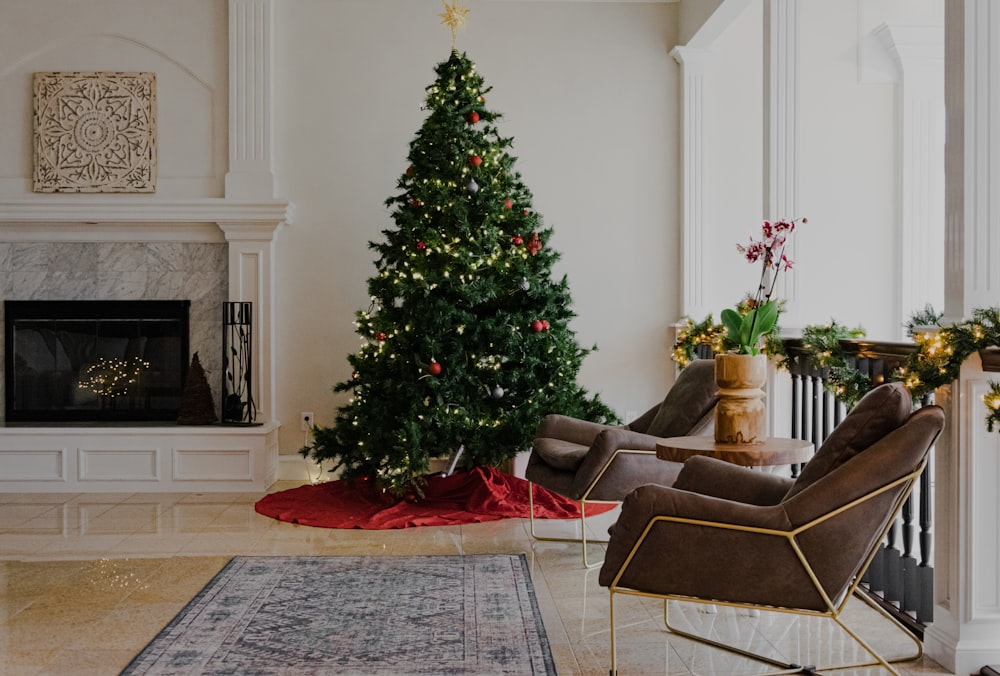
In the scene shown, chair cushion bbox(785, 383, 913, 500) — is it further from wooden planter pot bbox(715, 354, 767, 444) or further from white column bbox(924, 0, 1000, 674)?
wooden planter pot bbox(715, 354, 767, 444)

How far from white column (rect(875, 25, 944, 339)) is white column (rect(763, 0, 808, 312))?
2.11m

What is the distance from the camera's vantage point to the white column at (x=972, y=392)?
3139 mm

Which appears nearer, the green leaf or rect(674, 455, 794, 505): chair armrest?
rect(674, 455, 794, 505): chair armrest

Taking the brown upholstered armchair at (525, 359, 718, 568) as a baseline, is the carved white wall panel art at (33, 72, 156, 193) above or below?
above

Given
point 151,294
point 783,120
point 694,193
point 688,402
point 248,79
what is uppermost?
point 248,79

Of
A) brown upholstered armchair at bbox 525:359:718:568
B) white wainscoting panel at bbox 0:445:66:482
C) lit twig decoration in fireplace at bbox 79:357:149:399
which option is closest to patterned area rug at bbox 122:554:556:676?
brown upholstered armchair at bbox 525:359:718:568

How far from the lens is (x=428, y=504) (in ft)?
19.6

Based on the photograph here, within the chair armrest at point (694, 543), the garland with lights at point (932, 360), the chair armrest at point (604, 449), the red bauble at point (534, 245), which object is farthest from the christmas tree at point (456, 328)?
the chair armrest at point (694, 543)

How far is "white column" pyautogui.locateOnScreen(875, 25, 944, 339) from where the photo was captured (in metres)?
6.89

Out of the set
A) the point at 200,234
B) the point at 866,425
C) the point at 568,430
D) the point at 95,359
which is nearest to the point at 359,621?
the point at 568,430

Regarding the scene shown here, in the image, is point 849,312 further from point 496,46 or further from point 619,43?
point 496,46

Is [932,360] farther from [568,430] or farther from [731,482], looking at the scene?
[568,430]

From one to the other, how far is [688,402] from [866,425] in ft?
6.23

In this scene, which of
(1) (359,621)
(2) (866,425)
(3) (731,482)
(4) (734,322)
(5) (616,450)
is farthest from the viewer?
(5) (616,450)
